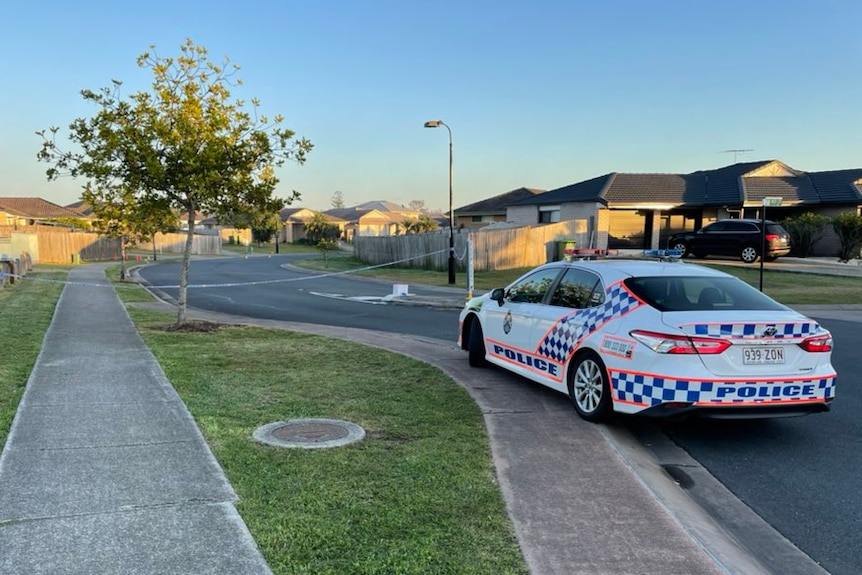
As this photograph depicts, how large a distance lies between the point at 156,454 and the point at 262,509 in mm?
1341

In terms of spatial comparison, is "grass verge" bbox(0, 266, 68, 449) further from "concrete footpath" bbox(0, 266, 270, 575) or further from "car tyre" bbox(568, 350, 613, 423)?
"car tyre" bbox(568, 350, 613, 423)

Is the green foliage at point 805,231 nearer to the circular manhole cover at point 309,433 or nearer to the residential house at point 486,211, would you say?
the residential house at point 486,211

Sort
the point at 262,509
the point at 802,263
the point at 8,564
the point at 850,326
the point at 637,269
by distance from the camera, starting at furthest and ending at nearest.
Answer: the point at 802,263
the point at 850,326
the point at 637,269
the point at 262,509
the point at 8,564

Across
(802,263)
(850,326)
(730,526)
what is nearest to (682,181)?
(802,263)

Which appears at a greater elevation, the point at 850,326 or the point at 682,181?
the point at 682,181

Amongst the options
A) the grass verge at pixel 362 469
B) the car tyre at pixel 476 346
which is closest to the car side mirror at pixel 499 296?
the car tyre at pixel 476 346

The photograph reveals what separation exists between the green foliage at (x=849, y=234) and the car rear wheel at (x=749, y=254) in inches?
175

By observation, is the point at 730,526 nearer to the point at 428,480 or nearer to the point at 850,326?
the point at 428,480

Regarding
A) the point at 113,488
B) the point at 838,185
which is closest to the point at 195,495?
the point at 113,488

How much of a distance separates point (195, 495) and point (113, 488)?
21.0 inches

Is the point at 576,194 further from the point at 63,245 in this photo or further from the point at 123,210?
the point at 63,245

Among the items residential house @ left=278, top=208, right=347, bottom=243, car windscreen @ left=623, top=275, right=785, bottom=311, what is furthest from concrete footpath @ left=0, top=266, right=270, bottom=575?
residential house @ left=278, top=208, right=347, bottom=243

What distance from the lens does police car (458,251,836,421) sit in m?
5.20

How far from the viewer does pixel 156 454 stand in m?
4.68
